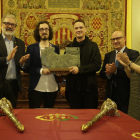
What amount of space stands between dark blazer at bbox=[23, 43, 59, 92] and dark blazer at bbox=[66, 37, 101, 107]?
0.49m

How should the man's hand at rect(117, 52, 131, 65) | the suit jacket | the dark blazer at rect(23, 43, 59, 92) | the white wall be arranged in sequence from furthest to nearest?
1. the white wall
2. the dark blazer at rect(23, 43, 59, 92)
3. the suit jacket
4. the man's hand at rect(117, 52, 131, 65)

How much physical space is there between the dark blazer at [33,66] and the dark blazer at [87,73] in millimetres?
489

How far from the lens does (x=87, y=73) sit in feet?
8.37

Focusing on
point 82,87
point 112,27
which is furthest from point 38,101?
point 112,27

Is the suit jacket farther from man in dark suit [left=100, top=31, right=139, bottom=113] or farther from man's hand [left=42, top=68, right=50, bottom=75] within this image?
man in dark suit [left=100, top=31, right=139, bottom=113]

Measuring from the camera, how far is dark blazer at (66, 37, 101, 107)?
96.8 inches

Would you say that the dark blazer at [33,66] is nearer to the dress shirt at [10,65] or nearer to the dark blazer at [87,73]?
the dress shirt at [10,65]

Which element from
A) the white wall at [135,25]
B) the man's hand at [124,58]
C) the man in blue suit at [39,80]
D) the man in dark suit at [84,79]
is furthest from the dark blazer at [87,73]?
the white wall at [135,25]

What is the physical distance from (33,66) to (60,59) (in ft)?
1.67

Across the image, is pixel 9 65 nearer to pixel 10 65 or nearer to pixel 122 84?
pixel 10 65

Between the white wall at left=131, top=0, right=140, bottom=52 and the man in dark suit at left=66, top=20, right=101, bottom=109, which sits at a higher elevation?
the white wall at left=131, top=0, right=140, bottom=52

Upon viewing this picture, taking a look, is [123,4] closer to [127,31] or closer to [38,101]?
[127,31]

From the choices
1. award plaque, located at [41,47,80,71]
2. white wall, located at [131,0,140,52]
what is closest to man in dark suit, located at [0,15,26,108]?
award plaque, located at [41,47,80,71]

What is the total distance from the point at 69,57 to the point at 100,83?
155cm
